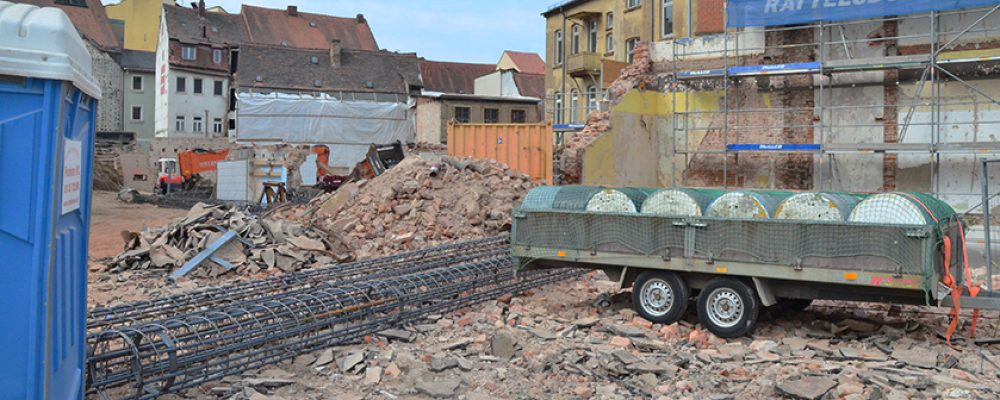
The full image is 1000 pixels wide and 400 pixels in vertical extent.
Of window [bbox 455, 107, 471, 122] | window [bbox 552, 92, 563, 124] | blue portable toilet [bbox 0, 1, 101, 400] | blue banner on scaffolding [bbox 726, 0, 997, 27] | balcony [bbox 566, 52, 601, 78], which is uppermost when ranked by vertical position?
balcony [bbox 566, 52, 601, 78]

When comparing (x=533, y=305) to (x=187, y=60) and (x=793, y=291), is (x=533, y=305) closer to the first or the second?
(x=793, y=291)

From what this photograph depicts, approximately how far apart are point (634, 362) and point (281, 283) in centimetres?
552

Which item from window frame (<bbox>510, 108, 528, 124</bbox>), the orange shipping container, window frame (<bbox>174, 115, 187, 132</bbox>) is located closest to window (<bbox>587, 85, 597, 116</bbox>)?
window frame (<bbox>510, 108, 528, 124</bbox>)

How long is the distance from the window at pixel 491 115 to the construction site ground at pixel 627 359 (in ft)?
133

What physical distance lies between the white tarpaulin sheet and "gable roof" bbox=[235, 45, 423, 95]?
1.87 meters

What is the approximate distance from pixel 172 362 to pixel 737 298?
5.93 metres

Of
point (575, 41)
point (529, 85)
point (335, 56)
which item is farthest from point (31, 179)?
point (529, 85)

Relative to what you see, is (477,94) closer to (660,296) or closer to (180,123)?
(180,123)

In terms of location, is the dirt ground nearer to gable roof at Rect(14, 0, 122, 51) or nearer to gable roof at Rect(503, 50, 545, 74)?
gable roof at Rect(14, 0, 122, 51)

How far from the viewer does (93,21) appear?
61156 mm

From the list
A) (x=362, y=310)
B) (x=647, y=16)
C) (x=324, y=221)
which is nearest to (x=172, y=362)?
(x=362, y=310)

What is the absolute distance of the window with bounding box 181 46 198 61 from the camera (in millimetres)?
54094

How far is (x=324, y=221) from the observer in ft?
60.0

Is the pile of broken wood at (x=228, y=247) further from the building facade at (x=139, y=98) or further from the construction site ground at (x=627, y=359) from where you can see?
the building facade at (x=139, y=98)
